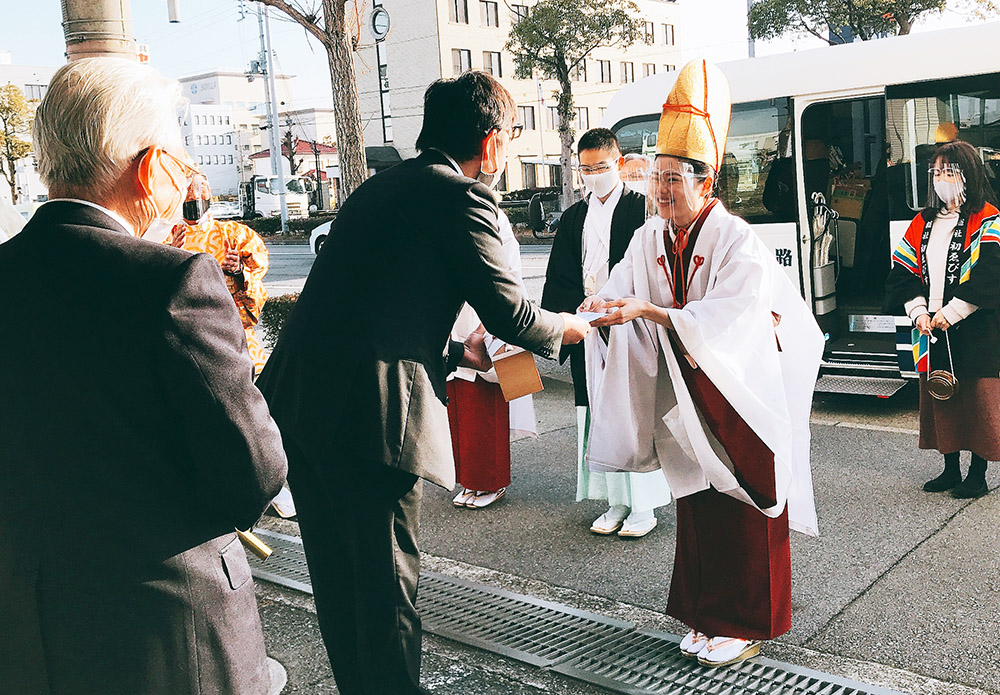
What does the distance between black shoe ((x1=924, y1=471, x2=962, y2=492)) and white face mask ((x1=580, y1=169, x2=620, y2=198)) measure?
2.42m

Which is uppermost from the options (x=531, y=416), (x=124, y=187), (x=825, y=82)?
(x=825, y=82)

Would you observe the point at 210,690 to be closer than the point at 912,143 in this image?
Yes

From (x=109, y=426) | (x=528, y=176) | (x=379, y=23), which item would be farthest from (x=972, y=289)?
(x=528, y=176)

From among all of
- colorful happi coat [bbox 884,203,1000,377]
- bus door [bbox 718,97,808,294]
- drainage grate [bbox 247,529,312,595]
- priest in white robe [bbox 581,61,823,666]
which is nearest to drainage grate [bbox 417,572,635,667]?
priest in white robe [bbox 581,61,823,666]

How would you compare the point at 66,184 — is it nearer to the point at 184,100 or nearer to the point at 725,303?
the point at 184,100

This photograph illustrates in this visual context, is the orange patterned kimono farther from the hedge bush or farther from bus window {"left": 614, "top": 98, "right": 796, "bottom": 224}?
the hedge bush

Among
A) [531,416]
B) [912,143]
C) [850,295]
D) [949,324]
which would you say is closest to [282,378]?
[531,416]

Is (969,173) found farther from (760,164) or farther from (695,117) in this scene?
(760,164)

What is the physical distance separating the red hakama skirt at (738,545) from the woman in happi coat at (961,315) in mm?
2231

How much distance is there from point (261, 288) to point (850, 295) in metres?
5.48

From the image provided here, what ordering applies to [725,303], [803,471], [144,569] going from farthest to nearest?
[803,471]
[725,303]
[144,569]

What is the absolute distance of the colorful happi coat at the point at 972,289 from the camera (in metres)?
4.95

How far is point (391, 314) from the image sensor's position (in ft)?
8.60

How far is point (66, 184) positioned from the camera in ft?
5.58
